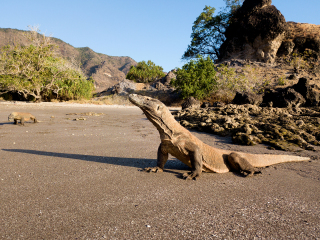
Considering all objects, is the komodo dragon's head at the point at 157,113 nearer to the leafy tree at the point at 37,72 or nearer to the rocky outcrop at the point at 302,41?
the leafy tree at the point at 37,72

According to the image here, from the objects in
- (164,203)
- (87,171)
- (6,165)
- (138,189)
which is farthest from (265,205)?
(6,165)

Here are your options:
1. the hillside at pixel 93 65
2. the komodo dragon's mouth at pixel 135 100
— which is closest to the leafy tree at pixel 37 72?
the komodo dragon's mouth at pixel 135 100

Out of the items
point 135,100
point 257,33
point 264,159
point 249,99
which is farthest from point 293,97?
point 257,33

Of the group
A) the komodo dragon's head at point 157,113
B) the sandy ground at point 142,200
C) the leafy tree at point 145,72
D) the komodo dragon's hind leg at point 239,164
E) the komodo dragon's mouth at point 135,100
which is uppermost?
the leafy tree at point 145,72

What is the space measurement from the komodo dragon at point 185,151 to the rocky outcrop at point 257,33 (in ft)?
120

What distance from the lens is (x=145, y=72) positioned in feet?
175

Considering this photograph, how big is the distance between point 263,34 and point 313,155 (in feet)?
120

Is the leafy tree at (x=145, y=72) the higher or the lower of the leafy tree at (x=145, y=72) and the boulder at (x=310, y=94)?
the higher

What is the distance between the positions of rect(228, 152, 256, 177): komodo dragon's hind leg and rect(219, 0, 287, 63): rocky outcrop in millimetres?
36507

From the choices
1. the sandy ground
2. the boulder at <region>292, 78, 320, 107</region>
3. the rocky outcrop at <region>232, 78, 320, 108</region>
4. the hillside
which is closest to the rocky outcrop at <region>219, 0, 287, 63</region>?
the boulder at <region>292, 78, 320, 107</region>

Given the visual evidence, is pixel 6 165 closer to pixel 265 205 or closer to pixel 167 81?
pixel 265 205

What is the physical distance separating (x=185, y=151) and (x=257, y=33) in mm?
39248

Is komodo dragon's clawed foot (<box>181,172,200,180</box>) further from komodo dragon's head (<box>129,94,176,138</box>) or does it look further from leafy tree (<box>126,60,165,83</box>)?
leafy tree (<box>126,60,165,83</box>)

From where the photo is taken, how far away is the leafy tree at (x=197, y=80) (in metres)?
26.8
